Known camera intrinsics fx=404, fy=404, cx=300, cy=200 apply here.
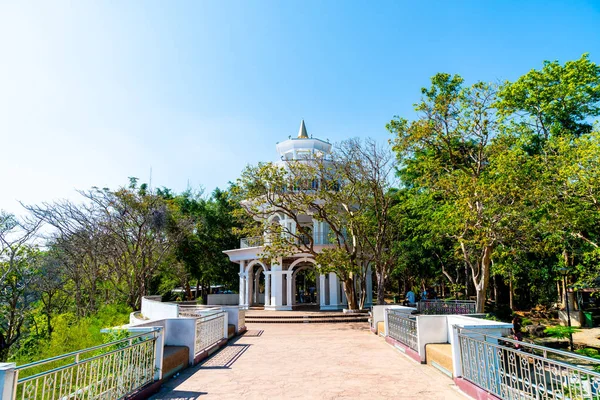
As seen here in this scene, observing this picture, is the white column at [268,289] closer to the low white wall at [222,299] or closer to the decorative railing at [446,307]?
the low white wall at [222,299]

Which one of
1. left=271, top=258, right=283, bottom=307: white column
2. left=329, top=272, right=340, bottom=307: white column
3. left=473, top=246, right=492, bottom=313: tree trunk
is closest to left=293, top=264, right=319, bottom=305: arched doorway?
left=329, top=272, right=340, bottom=307: white column

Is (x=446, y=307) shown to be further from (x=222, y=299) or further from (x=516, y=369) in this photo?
(x=222, y=299)

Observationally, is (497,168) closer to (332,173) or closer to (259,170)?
(332,173)

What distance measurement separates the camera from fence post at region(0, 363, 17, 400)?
11.6ft

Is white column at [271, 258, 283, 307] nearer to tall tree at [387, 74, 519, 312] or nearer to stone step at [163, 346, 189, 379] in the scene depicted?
tall tree at [387, 74, 519, 312]

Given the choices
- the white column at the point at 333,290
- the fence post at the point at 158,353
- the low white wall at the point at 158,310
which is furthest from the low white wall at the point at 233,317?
the white column at the point at 333,290

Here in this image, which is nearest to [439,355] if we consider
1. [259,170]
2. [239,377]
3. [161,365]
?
[239,377]

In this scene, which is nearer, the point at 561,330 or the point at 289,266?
the point at 561,330

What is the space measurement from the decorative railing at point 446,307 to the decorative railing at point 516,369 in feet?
44.5

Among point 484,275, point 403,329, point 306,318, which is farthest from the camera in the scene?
point 306,318

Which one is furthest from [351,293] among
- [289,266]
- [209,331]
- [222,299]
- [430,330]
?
[430,330]

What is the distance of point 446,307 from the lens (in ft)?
65.4

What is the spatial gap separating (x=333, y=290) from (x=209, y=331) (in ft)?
46.8

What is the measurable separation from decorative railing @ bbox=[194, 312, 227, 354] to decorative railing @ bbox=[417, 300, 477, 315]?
12.1m
